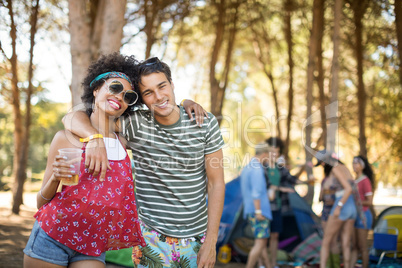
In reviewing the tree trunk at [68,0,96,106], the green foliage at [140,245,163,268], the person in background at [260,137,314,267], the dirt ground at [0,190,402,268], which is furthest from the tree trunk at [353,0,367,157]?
the green foliage at [140,245,163,268]

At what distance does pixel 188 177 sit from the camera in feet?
7.91

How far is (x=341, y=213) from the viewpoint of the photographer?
5.89 m

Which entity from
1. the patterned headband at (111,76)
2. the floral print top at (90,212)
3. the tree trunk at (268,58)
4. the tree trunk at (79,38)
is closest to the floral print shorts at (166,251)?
the floral print top at (90,212)

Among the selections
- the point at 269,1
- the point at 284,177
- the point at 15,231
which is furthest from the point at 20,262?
the point at 269,1

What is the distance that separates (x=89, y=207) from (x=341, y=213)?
4.70 metres

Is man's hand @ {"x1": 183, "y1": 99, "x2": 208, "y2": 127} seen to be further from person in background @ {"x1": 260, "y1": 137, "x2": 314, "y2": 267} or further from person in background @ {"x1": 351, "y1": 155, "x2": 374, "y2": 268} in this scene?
person in background @ {"x1": 351, "y1": 155, "x2": 374, "y2": 268}

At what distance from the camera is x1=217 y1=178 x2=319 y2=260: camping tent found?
24.3 ft

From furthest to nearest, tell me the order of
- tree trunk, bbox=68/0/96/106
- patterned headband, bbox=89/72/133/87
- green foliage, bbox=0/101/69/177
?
1. green foliage, bbox=0/101/69/177
2. tree trunk, bbox=68/0/96/106
3. patterned headband, bbox=89/72/133/87

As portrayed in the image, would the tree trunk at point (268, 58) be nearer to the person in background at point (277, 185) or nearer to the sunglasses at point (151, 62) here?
the person in background at point (277, 185)

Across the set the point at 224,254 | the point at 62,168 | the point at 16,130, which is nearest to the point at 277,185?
the point at 224,254

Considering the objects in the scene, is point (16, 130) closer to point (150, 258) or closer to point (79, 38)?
point (79, 38)

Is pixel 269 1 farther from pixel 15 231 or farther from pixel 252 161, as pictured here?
pixel 15 231

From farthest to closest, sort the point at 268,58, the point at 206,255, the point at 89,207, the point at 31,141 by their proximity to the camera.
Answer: the point at 31,141 < the point at 268,58 < the point at 206,255 < the point at 89,207

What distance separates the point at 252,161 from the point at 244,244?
2.26 metres
